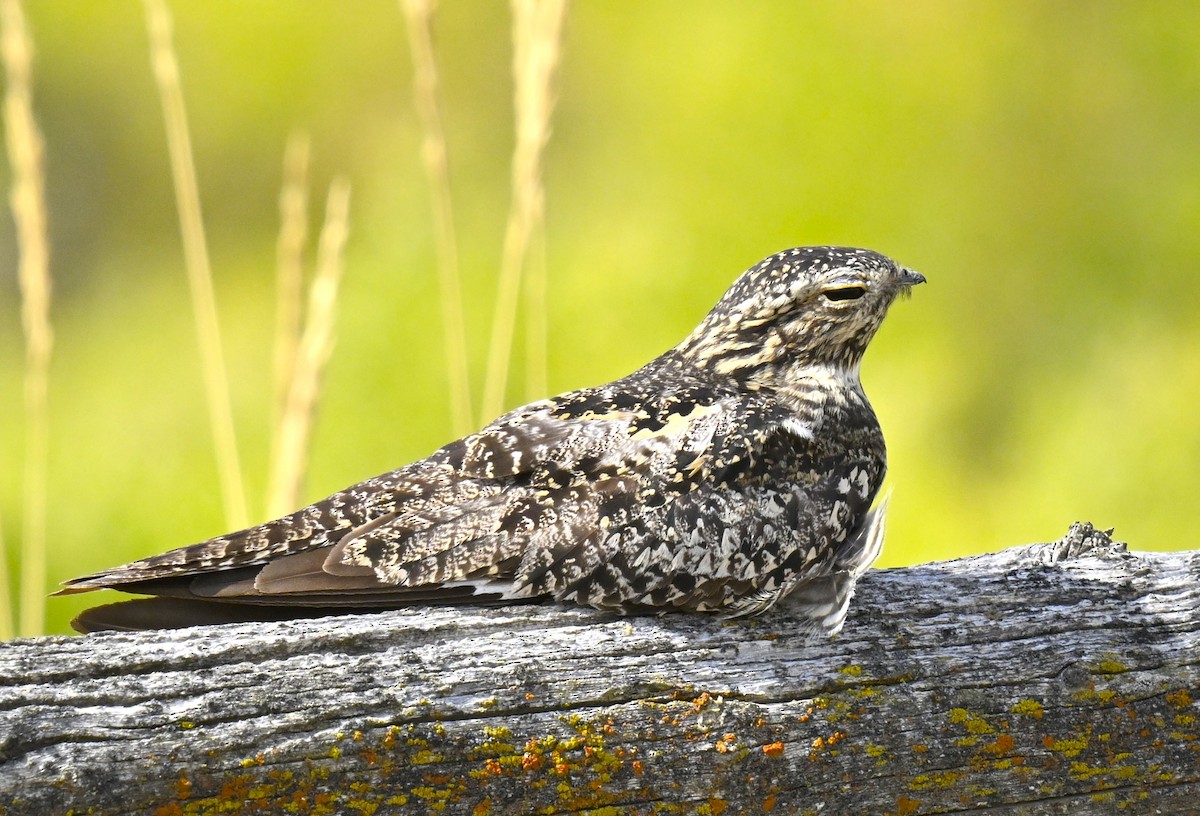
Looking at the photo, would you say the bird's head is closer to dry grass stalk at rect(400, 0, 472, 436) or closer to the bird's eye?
the bird's eye

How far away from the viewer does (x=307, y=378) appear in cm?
299

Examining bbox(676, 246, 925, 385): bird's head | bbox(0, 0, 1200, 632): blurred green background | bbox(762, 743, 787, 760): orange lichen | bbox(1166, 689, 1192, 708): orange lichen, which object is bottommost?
bbox(762, 743, 787, 760): orange lichen

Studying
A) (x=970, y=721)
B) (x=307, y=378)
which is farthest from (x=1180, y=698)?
(x=307, y=378)

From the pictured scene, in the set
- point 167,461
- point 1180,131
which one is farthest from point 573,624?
point 1180,131

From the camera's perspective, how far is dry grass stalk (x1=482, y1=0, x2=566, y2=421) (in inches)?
119

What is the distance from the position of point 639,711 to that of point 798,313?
3.67 ft

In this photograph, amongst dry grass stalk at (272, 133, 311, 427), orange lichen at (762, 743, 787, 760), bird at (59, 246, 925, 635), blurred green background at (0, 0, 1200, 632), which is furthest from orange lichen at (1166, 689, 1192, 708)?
blurred green background at (0, 0, 1200, 632)

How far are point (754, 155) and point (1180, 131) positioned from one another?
2087 millimetres

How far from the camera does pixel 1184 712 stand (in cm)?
201

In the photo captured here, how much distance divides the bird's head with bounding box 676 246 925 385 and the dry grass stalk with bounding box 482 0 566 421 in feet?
1.79

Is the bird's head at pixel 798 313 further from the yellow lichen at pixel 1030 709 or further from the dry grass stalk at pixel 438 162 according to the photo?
the yellow lichen at pixel 1030 709

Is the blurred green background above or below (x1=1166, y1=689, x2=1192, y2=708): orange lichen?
above

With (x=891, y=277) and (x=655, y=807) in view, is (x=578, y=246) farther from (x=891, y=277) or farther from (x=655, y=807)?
(x=655, y=807)

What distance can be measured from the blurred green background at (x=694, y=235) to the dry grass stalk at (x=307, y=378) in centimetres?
247
